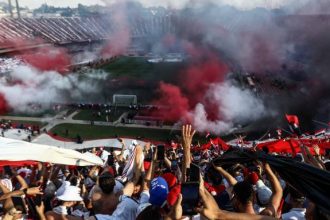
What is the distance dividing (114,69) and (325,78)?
25.1 metres

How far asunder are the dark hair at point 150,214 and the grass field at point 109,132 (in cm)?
1831

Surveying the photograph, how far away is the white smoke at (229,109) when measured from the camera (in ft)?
70.7

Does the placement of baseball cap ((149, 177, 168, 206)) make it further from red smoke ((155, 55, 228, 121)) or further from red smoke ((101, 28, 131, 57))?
red smoke ((101, 28, 131, 57))

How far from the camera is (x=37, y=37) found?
53.0 metres

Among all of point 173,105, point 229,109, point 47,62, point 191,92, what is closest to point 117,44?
point 47,62

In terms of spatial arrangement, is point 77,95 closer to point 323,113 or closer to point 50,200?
point 323,113

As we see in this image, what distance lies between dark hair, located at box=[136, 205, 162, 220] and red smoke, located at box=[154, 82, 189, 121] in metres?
20.2

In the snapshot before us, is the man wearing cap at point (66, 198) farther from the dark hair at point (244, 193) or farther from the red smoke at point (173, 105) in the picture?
the red smoke at point (173, 105)

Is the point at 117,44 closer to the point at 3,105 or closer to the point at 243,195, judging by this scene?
the point at 3,105

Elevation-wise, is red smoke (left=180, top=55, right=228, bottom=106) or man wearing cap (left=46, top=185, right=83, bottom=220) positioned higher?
red smoke (left=180, top=55, right=228, bottom=106)

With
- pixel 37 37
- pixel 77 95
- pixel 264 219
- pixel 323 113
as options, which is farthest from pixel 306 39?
pixel 37 37

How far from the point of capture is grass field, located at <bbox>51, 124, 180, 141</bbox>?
21.9m

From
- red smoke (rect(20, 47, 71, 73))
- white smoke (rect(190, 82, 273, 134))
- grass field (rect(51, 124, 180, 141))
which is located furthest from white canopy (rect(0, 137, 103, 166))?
red smoke (rect(20, 47, 71, 73))

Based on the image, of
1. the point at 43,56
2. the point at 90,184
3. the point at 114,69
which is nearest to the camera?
the point at 90,184
